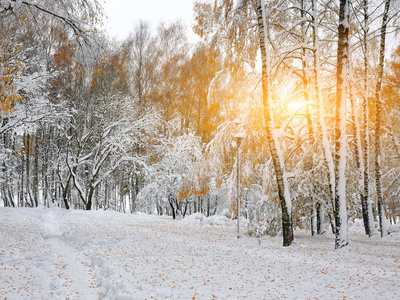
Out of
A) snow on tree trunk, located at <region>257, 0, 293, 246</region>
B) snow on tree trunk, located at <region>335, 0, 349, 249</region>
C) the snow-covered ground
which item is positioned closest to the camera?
the snow-covered ground

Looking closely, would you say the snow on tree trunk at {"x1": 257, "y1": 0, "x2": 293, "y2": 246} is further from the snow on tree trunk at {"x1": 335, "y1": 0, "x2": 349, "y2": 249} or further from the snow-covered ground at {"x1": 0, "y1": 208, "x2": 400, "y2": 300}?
the snow on tree trunk at {"x1": 335, "y1": 0, "x2": 349, "y2": 249}

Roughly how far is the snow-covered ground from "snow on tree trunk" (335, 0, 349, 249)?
68 cm

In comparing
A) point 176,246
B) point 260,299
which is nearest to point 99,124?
point 176,246

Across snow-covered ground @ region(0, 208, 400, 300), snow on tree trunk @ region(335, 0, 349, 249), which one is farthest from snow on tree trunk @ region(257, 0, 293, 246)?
snow on tree trunk @ region(335, 0, 349, 249)

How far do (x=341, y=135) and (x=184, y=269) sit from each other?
6319 millimetres

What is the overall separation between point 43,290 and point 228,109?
1054cm

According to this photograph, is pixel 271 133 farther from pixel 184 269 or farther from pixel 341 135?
pixel 184 269

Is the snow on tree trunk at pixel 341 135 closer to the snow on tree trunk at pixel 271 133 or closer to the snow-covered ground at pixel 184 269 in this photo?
the snow-covered ground at pixel 184 269

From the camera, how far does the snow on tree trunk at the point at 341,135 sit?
357 inches

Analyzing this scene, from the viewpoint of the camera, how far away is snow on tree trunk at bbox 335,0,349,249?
357 inches

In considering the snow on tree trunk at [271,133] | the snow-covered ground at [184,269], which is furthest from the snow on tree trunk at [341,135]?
the snow on tree trunk at [271,133]

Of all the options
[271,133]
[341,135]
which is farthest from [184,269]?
[341,135]

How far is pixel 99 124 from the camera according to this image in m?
22.1

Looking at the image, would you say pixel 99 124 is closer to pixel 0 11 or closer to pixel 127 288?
pixel 0 11
